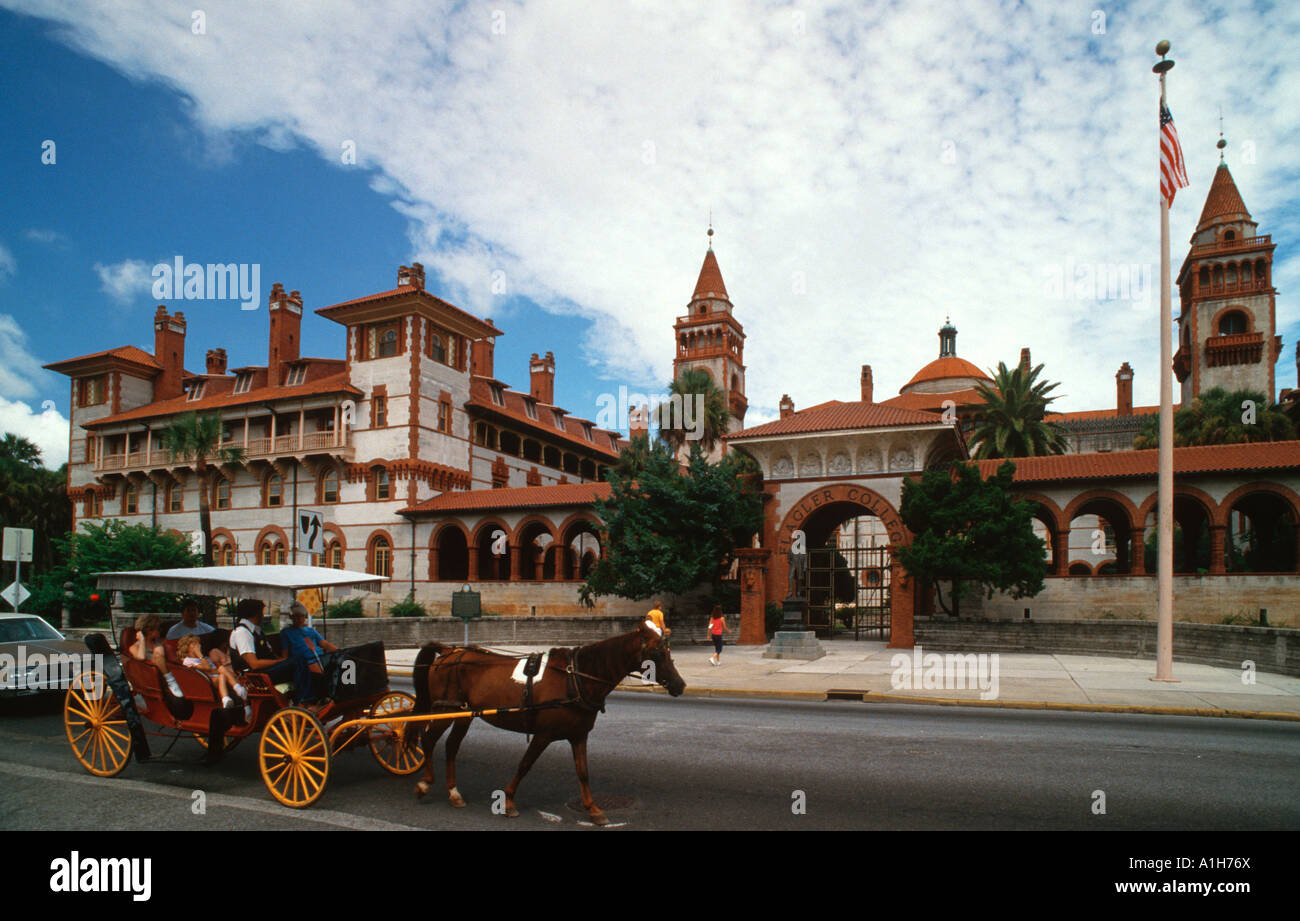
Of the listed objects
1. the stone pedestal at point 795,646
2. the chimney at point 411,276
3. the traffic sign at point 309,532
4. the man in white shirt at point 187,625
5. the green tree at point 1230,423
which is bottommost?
the stone pedestal at point 795,646

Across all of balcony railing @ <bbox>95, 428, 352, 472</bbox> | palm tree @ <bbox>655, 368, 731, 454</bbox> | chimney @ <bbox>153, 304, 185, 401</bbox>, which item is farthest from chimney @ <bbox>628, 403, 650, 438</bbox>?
chimney @ <bbox>153, 304, 185, 401</bbox>

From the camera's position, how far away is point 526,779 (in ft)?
28.3

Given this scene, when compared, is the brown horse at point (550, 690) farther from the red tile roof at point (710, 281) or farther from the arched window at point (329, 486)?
the red tile roof at point (710, 281)

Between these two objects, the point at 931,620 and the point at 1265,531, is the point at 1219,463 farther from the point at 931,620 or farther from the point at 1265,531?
the point at 931,620

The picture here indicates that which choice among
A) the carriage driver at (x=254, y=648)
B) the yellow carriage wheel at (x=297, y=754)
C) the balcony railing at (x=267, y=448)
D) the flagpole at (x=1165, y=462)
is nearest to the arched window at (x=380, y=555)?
the balcony railing at (x=267, y=448)

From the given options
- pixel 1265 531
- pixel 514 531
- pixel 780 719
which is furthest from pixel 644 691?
pixel 1265 531

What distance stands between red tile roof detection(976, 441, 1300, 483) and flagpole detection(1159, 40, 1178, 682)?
11.2m

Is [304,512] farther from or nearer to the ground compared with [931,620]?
farther from the ground

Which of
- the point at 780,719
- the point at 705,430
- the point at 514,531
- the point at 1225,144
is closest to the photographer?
the point at 780,719

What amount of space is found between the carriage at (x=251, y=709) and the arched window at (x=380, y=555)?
3278cm

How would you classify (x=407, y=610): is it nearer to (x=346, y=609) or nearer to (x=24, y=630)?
(x=346, y=609)

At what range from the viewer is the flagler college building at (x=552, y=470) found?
29719 mm
